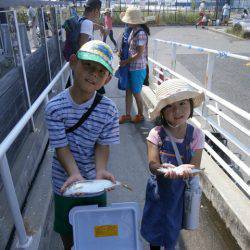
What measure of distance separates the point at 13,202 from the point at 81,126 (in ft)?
1.90

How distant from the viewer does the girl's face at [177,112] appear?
186 cm

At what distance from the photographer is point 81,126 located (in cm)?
173

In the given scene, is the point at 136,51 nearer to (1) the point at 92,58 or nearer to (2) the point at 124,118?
(2) the point at 124,118

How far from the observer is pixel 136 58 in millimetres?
4410

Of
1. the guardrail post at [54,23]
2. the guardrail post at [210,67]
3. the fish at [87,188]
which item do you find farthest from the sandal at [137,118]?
the fish at [87,188]

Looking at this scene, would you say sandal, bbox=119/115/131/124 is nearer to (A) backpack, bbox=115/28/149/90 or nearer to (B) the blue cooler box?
(A) backpack, bbox=115/28/149/90

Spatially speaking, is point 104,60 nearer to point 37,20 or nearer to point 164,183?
point 164,183

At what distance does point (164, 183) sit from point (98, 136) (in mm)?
520

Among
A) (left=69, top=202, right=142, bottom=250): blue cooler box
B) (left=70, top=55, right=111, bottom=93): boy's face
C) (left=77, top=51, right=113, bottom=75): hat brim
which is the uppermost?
(left=77, top=51, right=113, bottom=75): hat brim

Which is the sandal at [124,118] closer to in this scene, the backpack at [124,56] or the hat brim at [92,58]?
the backpack at [124,56]

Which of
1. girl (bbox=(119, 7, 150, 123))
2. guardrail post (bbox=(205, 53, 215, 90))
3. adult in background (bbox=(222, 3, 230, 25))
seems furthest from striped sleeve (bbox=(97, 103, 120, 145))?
adult in background (bbox=(222, 3, 230, 25))

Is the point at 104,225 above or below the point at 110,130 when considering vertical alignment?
below

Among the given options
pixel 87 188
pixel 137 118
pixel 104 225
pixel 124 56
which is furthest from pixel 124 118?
pixel 87 188

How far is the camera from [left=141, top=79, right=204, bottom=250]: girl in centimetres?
186
